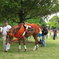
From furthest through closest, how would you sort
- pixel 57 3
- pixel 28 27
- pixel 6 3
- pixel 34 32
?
1. pixel 57 3
2. pixel 6 3
3. pixel 34 32
4. pixel 28 27

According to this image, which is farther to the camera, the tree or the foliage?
A: the foliage

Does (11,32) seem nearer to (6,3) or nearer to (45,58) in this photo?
(45,58)

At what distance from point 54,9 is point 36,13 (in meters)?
1.89

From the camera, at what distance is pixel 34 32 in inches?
488

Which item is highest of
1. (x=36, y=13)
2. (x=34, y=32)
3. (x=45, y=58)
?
(x=36, y=13)

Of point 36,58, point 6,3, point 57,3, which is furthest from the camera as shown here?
point 57,3

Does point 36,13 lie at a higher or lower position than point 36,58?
higher

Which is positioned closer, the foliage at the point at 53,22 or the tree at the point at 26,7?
the tree at the point at 26,7

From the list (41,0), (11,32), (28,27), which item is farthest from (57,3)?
(11,32)

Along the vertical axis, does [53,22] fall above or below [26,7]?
below

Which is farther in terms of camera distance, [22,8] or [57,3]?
Result: [57,3]

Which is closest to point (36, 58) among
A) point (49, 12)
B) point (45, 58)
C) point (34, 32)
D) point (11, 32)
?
point (45, 58)

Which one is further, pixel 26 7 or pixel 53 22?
pixel 53 22

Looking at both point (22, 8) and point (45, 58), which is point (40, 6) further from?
point (45, 58)
